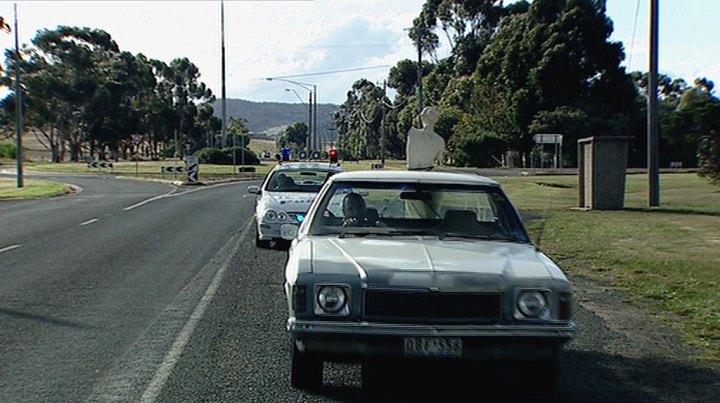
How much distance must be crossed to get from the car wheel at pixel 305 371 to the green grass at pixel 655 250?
3.56 metres

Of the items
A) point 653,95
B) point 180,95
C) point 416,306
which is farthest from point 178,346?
point 180,95

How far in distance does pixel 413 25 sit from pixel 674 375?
85.5 metres

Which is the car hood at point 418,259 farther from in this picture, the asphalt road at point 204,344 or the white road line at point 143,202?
the white road line at point 143,202

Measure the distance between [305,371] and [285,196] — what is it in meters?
9.36

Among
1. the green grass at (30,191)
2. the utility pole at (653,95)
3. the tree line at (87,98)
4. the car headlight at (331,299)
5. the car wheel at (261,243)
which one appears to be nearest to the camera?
the car headlight at (331,299)

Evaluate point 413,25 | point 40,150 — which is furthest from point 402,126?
point 40,150

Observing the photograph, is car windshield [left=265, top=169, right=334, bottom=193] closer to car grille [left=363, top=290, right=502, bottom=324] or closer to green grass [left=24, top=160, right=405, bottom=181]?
car grille [left=363, top=290, right=502, bottom=324]

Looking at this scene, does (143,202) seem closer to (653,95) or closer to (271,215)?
(271,215)

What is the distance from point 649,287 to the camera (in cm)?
1189

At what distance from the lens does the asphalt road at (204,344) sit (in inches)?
259

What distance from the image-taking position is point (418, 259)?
6.34 metres

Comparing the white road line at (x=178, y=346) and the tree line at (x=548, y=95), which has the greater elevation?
the tree line at (x=548, y=95)

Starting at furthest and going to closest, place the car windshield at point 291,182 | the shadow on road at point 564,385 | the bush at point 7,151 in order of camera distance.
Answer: the bush at point 7,151 → the car windshield at point 291,182 → the shadow on road at point 564,385

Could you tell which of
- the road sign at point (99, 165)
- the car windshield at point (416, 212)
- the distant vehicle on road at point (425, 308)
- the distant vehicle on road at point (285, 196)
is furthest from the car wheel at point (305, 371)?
the road sign at point (99, 165)
